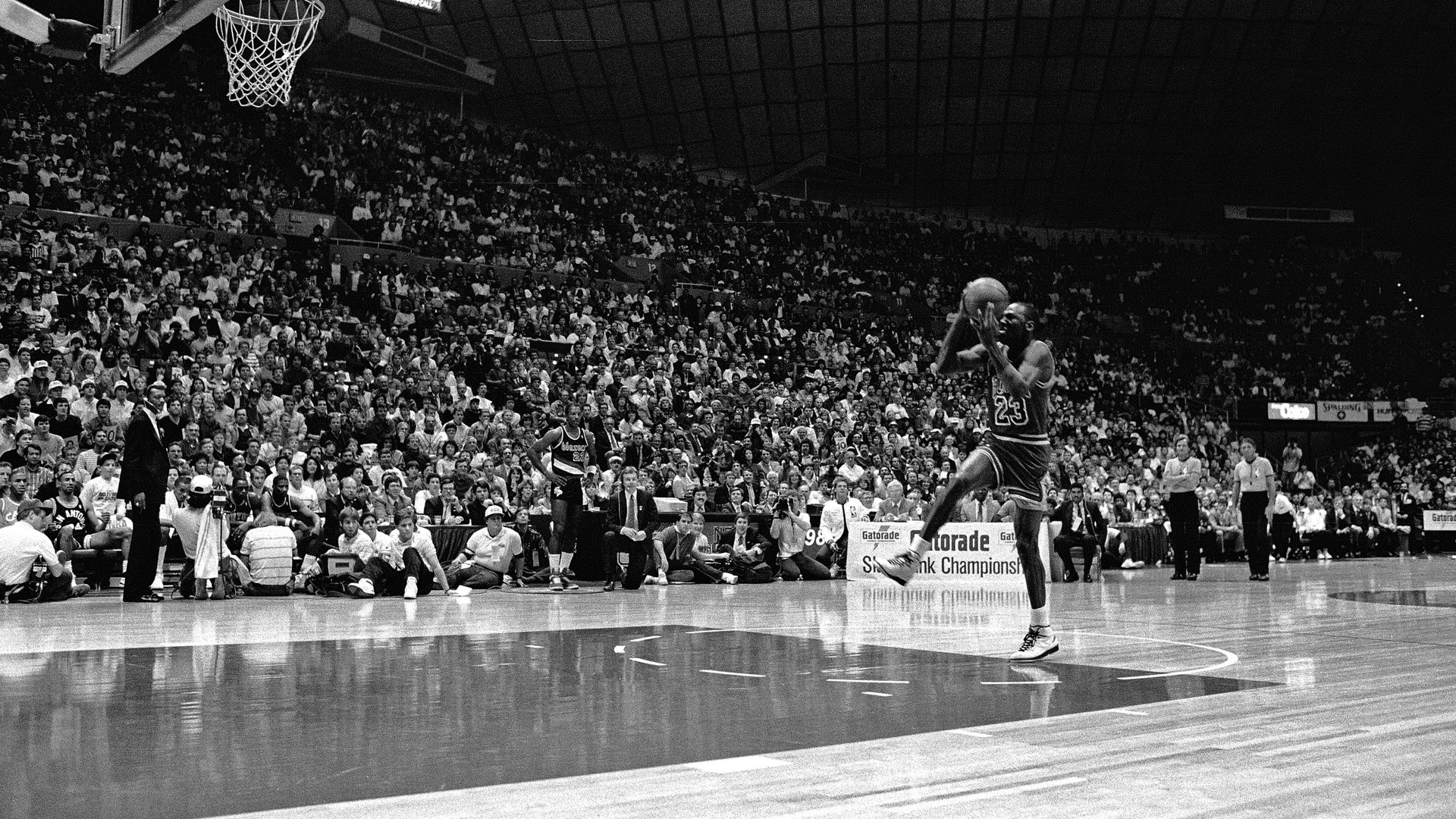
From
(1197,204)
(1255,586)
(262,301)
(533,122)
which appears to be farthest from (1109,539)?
(1197,204)

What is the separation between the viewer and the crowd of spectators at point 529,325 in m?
15.6

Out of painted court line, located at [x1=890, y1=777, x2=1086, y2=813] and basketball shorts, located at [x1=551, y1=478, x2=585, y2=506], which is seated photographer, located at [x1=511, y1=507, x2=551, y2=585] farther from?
painted court line, located at [x1=890, y1=777, x2=1086, y2=813]

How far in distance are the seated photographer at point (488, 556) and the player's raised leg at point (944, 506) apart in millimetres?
7398

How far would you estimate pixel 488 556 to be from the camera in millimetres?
13125

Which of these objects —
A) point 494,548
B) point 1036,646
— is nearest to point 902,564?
point 1036,646

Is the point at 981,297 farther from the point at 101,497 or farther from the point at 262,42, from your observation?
the point at 262,42

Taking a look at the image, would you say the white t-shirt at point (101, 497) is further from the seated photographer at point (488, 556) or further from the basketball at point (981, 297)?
the basketball at point (981, 297)

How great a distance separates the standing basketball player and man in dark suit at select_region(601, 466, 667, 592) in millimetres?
434

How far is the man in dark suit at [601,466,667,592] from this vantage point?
43.4ft

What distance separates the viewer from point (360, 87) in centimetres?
3127

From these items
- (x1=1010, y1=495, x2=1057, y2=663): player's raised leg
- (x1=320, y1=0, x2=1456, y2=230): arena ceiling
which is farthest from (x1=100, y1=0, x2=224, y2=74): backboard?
(x1=320, y1=0, x2=1456, y2=230): arena ceiling

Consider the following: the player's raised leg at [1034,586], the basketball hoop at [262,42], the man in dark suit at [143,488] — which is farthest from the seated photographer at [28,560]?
the player's raised leg at [1034,586]

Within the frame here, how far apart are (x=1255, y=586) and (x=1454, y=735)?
987 cm

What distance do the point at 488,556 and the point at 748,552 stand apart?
3.67 m
